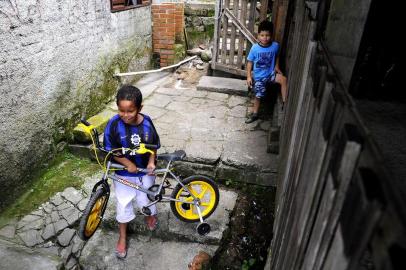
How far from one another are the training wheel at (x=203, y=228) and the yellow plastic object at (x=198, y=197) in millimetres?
206

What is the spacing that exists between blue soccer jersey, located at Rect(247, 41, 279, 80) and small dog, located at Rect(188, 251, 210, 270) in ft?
9.72


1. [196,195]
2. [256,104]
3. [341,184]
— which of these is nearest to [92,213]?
[196,195]

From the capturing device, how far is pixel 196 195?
3410 millimetres

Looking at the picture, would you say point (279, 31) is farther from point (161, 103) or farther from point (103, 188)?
point (103, 188)

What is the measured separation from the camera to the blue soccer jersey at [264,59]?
4.85 m

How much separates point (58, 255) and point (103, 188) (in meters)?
0.95

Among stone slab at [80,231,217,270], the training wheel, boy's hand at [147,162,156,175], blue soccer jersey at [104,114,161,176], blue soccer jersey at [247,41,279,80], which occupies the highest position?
blue soccer jersey at [247,41,279,80]

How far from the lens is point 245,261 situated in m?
3.20

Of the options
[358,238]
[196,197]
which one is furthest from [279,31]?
[358,238]

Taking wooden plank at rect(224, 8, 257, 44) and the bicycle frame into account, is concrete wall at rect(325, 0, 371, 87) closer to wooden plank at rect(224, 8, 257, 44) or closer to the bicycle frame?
the bicycle frame

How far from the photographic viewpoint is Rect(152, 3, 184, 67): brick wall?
7293 millimetres

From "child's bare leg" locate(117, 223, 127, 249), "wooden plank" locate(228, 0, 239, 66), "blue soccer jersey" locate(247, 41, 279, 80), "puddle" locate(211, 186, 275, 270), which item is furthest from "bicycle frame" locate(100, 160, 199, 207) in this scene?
"wooden plank" locate(228, 0, 239, 66)

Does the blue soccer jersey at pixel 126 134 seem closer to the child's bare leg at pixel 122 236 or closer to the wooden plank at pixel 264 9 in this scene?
the child's bare leg at pixel 122 236

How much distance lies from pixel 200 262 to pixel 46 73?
307 cm
